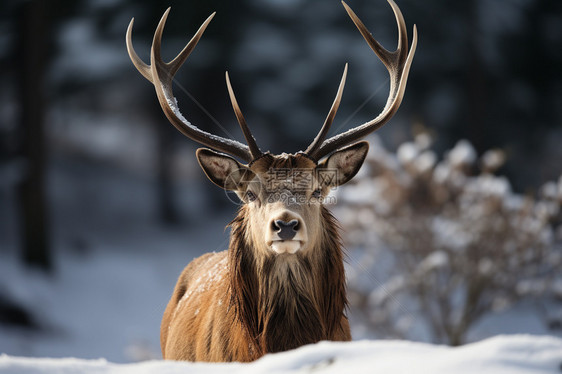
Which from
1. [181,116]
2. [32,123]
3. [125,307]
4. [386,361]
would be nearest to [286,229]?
[181,116]

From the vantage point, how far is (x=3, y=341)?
11.6 meters

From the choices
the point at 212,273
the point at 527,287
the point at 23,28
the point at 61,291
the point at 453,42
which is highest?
the point at 453,42

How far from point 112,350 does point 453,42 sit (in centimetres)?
1262

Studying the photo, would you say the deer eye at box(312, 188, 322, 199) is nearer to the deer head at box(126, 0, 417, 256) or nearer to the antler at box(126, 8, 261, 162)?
the deer head at box(126, 0, 417, 256)

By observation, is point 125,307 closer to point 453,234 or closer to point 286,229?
point 453,234

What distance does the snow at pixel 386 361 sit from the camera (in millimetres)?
1931

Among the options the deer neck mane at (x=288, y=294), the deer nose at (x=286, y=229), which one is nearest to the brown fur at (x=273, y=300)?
the deer neck mane at (x=288, y=294)

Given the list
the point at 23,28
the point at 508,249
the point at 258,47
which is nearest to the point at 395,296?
the point at 508,249

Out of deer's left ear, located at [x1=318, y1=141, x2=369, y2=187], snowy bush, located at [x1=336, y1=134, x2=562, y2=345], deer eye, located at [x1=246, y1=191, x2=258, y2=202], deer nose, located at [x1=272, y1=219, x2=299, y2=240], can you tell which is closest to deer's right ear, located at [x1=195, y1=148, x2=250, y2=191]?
deer eye, located at [x1=246, y1=191, x2=258, y2=202]

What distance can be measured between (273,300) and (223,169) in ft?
3.40

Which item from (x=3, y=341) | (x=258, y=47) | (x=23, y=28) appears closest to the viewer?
(x=3, y=341)

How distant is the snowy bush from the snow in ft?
22.8

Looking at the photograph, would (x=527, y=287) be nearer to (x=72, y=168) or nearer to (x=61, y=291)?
(x=61, y=291)

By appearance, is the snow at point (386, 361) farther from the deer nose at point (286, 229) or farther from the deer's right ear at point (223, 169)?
the deer's right ear at point (223, 169)
